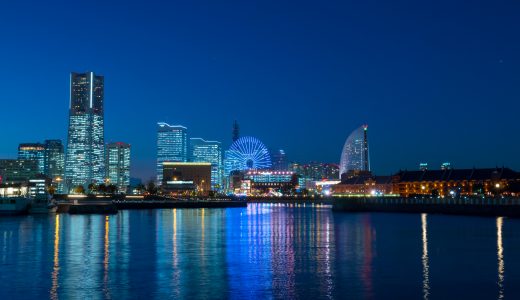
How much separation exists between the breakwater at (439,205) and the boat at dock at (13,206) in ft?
198

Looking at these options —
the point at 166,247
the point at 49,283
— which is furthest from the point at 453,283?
the point at 166,247

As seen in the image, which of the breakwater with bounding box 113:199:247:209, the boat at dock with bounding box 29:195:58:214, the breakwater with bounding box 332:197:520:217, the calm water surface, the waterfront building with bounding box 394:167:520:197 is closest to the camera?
the calm water surface

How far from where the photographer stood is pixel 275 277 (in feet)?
94.7

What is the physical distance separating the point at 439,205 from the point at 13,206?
248 ft

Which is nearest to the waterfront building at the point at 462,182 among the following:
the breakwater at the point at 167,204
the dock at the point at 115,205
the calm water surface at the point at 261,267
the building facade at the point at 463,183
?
the building facade at the point at 463,183

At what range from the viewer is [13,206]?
106812 mm

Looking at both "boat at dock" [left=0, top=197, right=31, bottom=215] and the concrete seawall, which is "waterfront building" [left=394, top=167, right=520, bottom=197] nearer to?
the concrete seawall

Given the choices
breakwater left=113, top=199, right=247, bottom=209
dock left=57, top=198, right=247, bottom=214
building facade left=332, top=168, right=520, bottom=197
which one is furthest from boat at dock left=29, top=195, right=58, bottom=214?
building facade left=332, top=168, right=520, bottom=197

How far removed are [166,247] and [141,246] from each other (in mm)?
2224

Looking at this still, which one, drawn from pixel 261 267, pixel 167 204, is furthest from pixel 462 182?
pixel 261 267

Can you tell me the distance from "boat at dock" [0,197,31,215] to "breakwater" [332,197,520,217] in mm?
60267

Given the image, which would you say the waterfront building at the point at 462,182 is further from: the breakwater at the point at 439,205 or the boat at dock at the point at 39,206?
the boat at dock at the point at 39,206

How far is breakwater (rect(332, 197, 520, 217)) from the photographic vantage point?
94312 mm

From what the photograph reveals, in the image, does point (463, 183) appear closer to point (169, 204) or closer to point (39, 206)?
point (169, 204)
